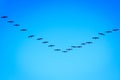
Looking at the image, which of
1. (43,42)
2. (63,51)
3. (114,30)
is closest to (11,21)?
(43,42)

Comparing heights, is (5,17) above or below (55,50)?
above

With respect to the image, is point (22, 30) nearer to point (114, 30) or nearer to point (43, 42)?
point (43, 42)

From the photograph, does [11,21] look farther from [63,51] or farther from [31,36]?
[63,51]

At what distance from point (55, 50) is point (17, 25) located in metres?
0.52

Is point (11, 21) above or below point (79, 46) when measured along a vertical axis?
above

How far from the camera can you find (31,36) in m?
3.49

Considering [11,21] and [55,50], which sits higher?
[11,21]

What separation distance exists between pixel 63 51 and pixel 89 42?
0.32 metres

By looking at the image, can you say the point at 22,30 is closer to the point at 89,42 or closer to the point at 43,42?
the point at 43,42

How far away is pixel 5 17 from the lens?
3.39m

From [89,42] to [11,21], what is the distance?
3.06ft

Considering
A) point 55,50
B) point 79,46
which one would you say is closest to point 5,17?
point 55,50

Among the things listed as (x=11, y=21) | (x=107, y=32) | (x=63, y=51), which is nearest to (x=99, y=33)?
(x=107, y=32)

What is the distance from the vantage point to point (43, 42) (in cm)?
351
